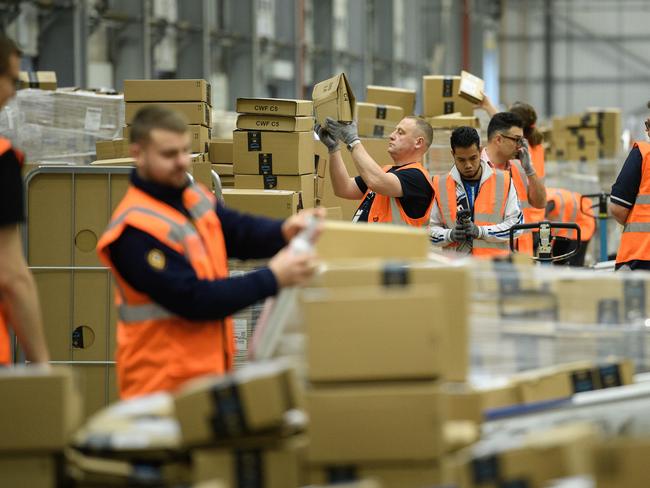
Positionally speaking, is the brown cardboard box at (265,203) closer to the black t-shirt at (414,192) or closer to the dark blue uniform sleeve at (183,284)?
the black t-shirt at (414,192)

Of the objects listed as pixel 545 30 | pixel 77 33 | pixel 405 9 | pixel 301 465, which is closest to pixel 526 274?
pixel 301 465

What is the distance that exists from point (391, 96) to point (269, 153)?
3.25 meters

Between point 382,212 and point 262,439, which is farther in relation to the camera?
point 382,212

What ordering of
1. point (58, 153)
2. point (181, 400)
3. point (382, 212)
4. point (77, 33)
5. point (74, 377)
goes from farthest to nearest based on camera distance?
1. point (77, 33)
2. point (58, 153)
3. point (382, 212)
4. point (74, 377)
5. point (181, 400)

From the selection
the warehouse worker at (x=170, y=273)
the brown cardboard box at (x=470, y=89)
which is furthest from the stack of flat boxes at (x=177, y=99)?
the warehouse worker at (x=170, y=273)

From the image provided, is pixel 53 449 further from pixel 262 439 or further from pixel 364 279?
pixel 364 279

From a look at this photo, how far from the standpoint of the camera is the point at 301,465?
352 centimetres

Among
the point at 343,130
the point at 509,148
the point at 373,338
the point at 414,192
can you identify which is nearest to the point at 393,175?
the point at 414,192

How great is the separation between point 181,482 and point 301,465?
1.22ft

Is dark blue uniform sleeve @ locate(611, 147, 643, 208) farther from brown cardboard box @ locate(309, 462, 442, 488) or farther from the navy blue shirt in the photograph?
brown cardboard box @ locate(309, 462, 442, 488)

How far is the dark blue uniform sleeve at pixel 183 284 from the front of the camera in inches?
153

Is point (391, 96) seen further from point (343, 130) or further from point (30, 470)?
point (30, 470)

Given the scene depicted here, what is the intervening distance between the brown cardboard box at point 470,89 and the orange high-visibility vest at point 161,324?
226 inches

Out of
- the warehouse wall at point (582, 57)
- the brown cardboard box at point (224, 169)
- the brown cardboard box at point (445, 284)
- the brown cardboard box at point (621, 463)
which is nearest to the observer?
the brown cardboard box at point (621, 463)
